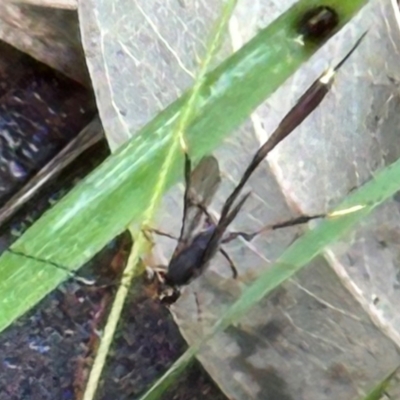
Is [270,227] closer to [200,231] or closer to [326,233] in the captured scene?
[200,231]

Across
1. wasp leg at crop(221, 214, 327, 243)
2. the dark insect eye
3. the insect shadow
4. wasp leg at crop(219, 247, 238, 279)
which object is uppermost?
the dark insect eye

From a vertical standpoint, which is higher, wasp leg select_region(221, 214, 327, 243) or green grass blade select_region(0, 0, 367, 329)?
green grass blade select_region(0, 0, 367, 329)

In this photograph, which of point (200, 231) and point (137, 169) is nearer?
point (137, 169)

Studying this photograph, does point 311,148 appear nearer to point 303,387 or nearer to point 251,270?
point 251,270

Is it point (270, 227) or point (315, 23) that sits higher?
point (315, 23)

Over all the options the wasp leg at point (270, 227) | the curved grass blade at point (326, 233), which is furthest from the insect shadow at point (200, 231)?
the curved grass blade at point (326, 233)

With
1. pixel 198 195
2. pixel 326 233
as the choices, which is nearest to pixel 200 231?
pixel 198 195

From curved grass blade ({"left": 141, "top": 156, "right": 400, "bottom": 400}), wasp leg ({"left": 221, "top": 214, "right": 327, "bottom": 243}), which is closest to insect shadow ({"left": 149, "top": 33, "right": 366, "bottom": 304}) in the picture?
wasp leg ({"left": 221, "top": 214, "right": 327, "bottom": 243})

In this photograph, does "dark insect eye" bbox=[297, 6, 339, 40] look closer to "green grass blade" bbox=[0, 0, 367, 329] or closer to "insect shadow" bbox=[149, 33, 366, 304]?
"green grass blade" bbox=[0, 0, 367, 329]
